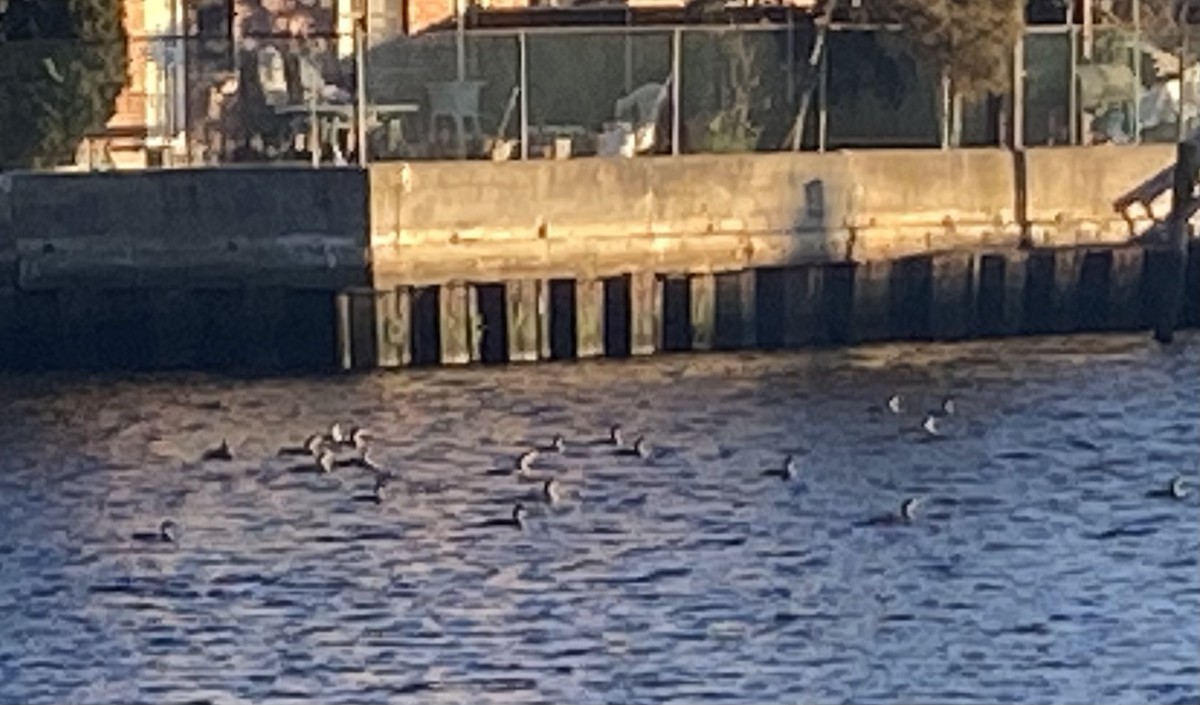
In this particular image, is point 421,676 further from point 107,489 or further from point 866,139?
point 866,139

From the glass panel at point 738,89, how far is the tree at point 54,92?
269 inches

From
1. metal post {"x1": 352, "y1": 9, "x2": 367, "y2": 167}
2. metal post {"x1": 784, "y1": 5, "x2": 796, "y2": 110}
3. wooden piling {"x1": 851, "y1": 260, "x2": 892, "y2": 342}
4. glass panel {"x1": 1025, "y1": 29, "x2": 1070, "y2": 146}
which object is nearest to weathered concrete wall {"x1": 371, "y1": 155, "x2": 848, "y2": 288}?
wooden piling {"x1": 851, "y1": 260, "x2": 892, "y2": 342}

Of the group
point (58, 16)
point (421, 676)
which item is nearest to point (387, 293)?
point (58, 16)

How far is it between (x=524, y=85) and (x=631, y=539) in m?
15.3

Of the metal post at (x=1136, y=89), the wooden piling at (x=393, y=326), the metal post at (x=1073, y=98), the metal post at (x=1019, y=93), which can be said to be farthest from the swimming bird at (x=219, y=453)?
the metal post at (x=1136, y=89)

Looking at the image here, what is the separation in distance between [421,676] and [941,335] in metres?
22.1

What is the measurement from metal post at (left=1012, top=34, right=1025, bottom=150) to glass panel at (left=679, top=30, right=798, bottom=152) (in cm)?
284

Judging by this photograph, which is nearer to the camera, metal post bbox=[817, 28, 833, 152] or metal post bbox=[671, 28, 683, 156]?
metal post bbox=[671, 28, 683, 156]

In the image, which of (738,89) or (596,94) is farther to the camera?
(738,89)

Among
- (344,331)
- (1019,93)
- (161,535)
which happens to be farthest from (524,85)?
(161,535)

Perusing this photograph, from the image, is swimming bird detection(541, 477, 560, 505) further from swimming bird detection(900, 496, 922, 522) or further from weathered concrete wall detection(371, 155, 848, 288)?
weathered concrete wall detection(371, 155, 848, 288)

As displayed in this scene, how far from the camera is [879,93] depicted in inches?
2100

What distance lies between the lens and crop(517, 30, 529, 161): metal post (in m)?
50.8

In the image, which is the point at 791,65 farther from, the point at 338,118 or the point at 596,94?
the point at 338,118
